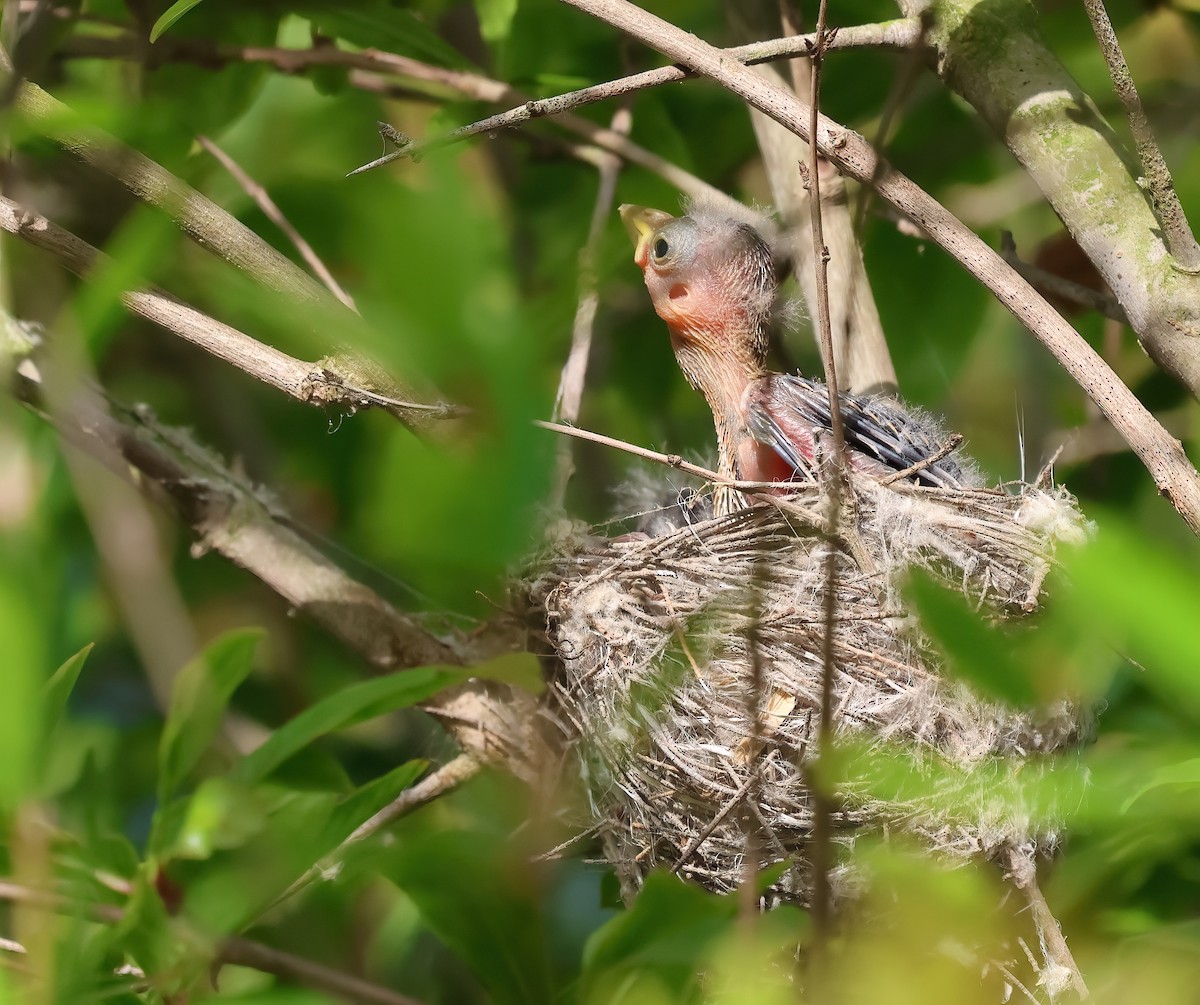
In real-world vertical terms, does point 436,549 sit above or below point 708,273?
below

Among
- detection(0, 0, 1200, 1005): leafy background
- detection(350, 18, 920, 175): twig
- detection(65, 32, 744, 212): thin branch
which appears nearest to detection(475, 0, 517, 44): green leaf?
detection(0, 0, 1200, 1005): leafy background

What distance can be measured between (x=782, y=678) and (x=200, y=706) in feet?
2.54

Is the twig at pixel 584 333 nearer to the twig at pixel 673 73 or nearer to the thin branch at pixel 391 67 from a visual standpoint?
the thin branch at pixel 391 67

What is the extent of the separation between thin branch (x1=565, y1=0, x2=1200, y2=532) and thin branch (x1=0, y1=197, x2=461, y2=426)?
0.54 meters

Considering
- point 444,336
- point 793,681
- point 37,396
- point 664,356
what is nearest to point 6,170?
point 37,396

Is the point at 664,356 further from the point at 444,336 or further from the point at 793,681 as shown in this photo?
the point at 444,336

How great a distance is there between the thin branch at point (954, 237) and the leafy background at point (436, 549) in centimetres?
20

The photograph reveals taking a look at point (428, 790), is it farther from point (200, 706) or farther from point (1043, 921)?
point (1043, 921)

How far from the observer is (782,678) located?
165cm

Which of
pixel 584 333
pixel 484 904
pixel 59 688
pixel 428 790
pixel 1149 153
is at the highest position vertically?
pixel 1149 153

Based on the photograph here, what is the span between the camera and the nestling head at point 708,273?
2248mm

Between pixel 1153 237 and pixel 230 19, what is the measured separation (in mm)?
1679

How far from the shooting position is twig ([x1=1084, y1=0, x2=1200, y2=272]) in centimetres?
118

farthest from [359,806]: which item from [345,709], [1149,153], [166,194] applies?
[1149,153]
